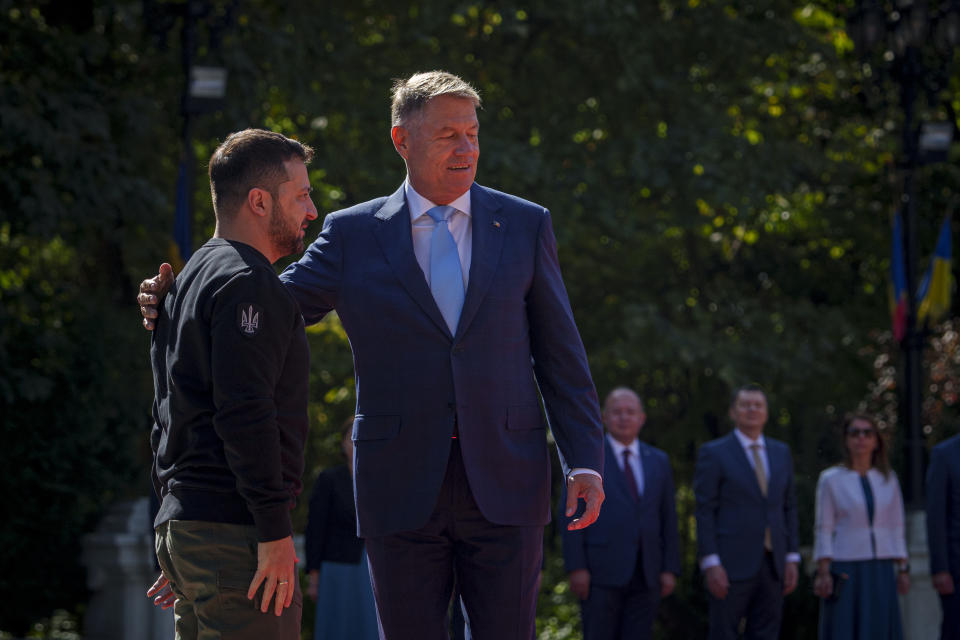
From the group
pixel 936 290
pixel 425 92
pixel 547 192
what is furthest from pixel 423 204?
pixel 936 290

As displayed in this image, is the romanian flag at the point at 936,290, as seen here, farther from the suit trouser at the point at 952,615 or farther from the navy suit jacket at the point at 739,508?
the suit trouser at the point at 952,615

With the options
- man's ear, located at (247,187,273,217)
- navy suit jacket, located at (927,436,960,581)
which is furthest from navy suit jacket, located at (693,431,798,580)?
man's ear, located at (247,187,273,217)

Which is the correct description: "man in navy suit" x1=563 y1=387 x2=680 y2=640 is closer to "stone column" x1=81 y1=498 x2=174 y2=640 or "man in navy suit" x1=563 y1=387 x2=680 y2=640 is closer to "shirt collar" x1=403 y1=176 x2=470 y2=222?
"stone column" x1=81 y1=498 x2=174 y2=640

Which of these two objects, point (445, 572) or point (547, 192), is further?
point (547, 192)

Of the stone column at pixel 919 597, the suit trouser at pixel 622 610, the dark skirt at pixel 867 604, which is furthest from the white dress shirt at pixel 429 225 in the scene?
the stone column at pixel 919 597

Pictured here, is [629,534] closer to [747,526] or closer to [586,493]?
[747,526]

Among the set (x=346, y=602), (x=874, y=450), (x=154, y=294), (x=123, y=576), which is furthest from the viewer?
(x=123, y=576)

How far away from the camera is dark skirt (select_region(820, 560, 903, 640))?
10438 mm

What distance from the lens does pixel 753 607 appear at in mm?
10180

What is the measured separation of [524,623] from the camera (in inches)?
154

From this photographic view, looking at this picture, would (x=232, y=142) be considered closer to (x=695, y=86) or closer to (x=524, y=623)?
(x=524, y=623)

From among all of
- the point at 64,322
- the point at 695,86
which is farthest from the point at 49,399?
the point at 695,86

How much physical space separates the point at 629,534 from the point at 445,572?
6023mm

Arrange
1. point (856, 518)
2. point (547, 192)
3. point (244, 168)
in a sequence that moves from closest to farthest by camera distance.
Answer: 1. point (244, 168)
2. point (856, 518)
3. point (547, 192)
